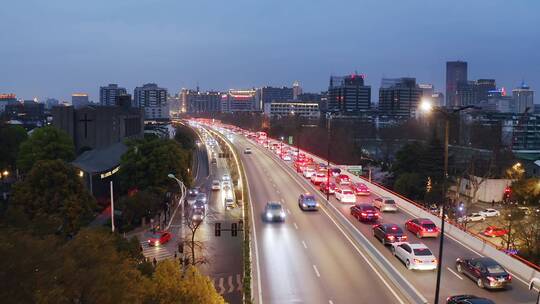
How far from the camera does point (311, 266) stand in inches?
1018

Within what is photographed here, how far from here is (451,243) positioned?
1179 inches

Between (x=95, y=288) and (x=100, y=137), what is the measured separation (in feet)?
214

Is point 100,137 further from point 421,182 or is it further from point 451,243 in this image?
point 451,243

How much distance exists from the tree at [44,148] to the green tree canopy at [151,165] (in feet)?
44.4

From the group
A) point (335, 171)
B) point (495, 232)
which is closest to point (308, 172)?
point (335, 171)

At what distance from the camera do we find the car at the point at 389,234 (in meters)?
28.5

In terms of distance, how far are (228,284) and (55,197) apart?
16.0m

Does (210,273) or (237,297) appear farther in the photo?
(210,273)

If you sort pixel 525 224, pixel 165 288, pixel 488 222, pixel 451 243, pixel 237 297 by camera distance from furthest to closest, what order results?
pixel 488 222 < pixel 525 224 < pixel 451 243 < pixel 237 297 < pixel 165 288

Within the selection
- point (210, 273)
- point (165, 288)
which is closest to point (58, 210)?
point (210, 273)

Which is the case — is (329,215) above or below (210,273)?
above

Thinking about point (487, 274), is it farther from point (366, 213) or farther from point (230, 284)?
point (230, 284)

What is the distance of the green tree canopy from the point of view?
5194 centimetres

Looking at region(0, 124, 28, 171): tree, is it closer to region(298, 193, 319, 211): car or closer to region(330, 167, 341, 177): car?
region(330, 167, 341, 177): car
